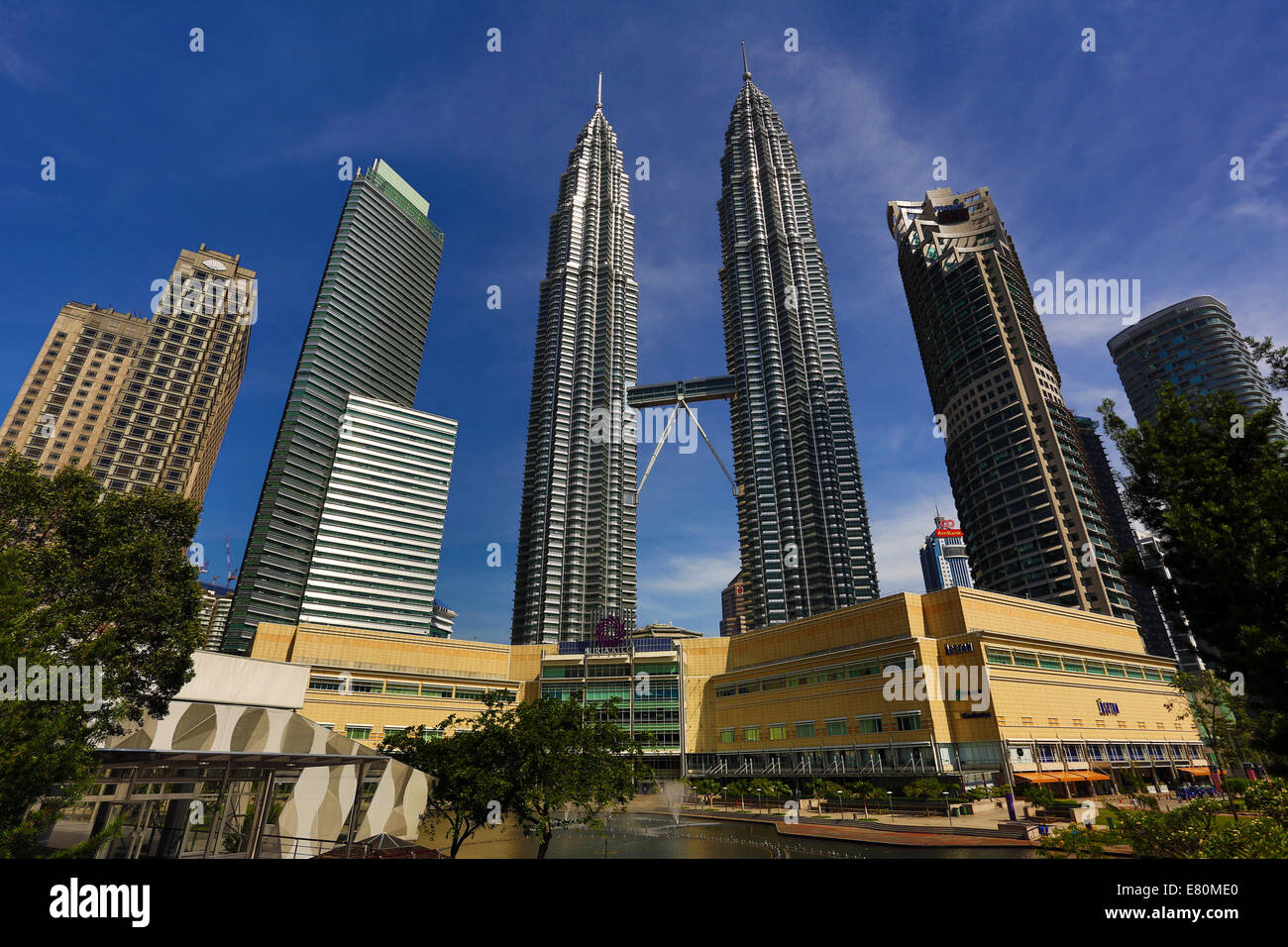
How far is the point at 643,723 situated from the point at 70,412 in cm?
15758

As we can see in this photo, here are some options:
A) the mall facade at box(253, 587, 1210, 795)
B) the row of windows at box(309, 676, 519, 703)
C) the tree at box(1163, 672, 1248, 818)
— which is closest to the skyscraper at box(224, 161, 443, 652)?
the row of windows at box(309, 676, 519, 703)

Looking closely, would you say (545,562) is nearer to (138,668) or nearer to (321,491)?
(321,491)

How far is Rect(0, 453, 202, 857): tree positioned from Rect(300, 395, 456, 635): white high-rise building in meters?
142

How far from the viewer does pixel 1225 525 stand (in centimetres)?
1955

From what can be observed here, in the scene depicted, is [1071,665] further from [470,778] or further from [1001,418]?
[1001,418]

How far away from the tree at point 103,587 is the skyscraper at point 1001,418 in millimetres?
144305

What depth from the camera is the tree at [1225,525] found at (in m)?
19.3

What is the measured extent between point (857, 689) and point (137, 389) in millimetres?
179521

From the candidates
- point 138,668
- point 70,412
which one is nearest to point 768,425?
point 138,668

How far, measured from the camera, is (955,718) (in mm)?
64938

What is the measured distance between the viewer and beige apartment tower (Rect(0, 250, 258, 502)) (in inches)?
5723

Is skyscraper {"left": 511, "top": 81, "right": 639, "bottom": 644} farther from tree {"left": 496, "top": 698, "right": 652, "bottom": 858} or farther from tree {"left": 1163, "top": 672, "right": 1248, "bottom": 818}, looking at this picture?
tree {"left": 496, "top": 698, "right": 652, "bottom": 858}
